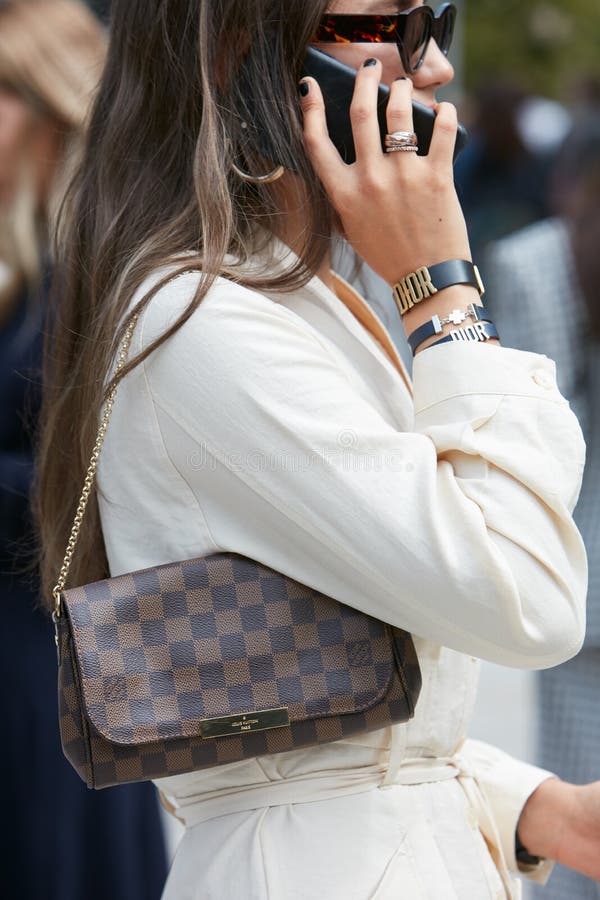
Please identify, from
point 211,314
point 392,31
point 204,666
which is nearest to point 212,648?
point 204,666

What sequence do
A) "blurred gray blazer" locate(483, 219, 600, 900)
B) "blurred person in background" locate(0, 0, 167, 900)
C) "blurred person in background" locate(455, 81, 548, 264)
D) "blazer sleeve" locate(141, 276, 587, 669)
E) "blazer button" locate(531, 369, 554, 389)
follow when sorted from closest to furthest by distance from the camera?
"blazer sleeve" locate(141, 276, 587, 669) < "blazer button" locate(531, 369, 554, 389) < "blurred person in background" locate(0, 0, 167, 900) < "blurred gray blazer" locate(483, 219, 600, 900) < "blurred person in background" locate(455, 81, 548, 264)

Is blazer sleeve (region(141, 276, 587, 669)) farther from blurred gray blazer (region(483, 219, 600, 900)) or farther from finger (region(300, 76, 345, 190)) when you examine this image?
blurred gray blazer (region(483, 219, 600, 900))

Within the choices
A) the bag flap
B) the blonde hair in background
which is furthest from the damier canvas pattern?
the blonde hair in background

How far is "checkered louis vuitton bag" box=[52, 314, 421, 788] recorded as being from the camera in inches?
59.6

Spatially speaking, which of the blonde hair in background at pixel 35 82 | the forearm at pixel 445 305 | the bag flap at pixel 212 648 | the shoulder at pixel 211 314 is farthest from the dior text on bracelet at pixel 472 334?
the blonde hair in background at pixel 35 82

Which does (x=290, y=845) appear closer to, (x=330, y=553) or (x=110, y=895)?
(x=330, y=553)

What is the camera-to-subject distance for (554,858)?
1836 millimetres

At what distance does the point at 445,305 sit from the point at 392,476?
0.86 ft

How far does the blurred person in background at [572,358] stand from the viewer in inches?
128

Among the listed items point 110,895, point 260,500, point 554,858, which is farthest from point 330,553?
point 110,895

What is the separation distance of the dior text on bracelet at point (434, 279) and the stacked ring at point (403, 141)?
162 millimetres

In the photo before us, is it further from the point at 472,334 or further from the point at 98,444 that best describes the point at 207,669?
the point at 472,334

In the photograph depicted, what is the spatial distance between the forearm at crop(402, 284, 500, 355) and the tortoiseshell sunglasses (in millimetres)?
356

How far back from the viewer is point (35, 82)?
342cm
